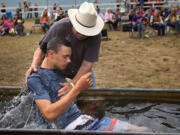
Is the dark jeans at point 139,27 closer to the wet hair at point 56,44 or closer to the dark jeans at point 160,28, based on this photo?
the dark jeans at point 160,28

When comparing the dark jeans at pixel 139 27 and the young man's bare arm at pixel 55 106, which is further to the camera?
the dark jeans at pixel 139 27

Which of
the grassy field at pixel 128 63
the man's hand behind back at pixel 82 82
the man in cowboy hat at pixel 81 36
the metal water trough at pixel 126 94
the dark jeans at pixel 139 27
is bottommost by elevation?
the grassy field at pixel 128 63

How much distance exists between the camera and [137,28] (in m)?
12.1

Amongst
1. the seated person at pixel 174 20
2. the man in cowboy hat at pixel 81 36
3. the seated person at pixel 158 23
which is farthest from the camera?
the seated person at pixel 174 20

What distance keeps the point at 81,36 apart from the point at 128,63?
14.6 feet

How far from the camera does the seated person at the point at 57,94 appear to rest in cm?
237

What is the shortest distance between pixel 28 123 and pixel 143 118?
67.3 inches

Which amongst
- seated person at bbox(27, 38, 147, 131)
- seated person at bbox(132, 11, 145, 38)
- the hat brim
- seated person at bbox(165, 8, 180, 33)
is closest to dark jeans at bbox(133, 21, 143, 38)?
seated person at bbox(132, 11, 145, 38)

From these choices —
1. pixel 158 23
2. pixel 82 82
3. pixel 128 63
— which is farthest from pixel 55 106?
pixel 158 23

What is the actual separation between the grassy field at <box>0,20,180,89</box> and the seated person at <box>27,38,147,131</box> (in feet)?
8.63

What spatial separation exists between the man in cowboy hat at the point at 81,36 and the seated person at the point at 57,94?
0.44 m

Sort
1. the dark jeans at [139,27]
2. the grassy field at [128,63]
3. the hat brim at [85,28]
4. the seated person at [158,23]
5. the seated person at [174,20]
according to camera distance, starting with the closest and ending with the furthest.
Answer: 1. the hat brim at [85,28]
2. the grassy field at [128,63]
3. the dark jeans at [139,27]
4. the seated person at [158,23]
5. the seated person at [174,20]

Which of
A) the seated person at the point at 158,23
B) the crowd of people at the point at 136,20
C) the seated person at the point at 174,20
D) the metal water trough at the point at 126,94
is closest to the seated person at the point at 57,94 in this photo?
the metal water trough at the point at 126,94

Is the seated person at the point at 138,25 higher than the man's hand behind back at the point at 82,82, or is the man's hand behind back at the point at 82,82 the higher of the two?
the man's hand behind back at the point at 82,82
